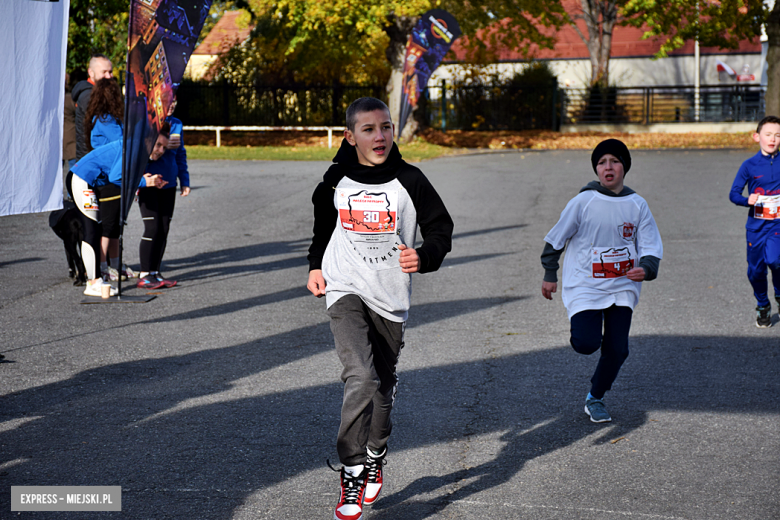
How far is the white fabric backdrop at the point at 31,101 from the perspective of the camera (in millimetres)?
5066

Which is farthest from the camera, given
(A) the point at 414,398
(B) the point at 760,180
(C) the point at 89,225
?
(C) the point at 89,225

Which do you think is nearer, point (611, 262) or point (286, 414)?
point (611, 262)

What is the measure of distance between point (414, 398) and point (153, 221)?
14.4 feet

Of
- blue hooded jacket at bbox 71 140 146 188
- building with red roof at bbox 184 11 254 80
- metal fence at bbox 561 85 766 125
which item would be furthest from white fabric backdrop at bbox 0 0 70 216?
metal fence at bbox 561 85 766 125

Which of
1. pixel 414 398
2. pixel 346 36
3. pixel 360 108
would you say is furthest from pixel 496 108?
pixel 360 108

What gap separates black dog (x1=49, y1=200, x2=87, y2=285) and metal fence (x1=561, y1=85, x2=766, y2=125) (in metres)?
29.5

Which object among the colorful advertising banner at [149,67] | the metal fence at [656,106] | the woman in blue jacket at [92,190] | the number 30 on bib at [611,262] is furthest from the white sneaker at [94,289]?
the metal fence at [656,106]

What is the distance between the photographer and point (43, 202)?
5.38 metres

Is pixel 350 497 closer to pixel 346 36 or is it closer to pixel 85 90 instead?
pixel 85 90

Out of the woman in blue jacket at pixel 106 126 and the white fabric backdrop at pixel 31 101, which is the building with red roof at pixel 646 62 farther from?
the white fabric backdrop at pixel 31 101

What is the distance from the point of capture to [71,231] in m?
8.70

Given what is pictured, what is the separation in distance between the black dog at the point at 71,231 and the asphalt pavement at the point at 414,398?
0.88 ft

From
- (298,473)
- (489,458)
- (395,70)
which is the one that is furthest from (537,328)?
(395,70)

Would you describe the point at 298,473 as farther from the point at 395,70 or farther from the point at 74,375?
the point at 395,70
